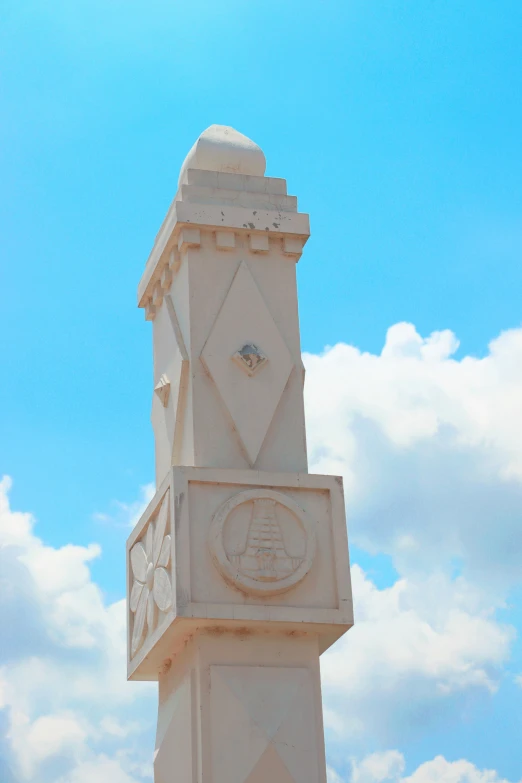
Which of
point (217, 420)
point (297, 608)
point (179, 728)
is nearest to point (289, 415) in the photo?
point (217, 420)

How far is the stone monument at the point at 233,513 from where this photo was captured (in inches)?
498

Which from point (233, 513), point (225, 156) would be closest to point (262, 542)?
point (233, 513)

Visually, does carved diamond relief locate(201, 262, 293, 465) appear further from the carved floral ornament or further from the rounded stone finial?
the rounded stone finial

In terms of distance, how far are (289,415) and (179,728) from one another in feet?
12.0

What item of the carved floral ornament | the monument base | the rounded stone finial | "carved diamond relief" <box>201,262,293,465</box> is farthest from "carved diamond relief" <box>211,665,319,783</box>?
the rounded stone finial

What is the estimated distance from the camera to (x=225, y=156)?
15602 mm

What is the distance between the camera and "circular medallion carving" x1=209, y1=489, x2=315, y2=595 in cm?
1296

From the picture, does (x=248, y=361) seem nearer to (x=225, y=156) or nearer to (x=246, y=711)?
(x=225, y=156)

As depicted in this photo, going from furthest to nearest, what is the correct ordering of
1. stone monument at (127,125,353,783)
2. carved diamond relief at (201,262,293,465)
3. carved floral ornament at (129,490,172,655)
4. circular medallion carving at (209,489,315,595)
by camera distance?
carved diamond relief at (201,262,293,465), carved floral ornament at (129,490,172,655), circular medallion carving at (209,489,315,595), stone monument at (127,125,353,783)

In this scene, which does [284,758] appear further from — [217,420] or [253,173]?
[253,173]

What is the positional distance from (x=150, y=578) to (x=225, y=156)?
5.36m

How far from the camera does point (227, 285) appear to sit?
1473 centimetres

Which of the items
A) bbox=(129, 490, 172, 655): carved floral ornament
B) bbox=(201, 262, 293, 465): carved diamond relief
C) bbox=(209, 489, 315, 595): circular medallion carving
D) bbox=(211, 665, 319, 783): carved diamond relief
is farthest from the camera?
bbox=(201, 262, 293, 465): carved diamond relief

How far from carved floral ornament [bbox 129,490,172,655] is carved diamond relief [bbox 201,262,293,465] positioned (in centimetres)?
130
